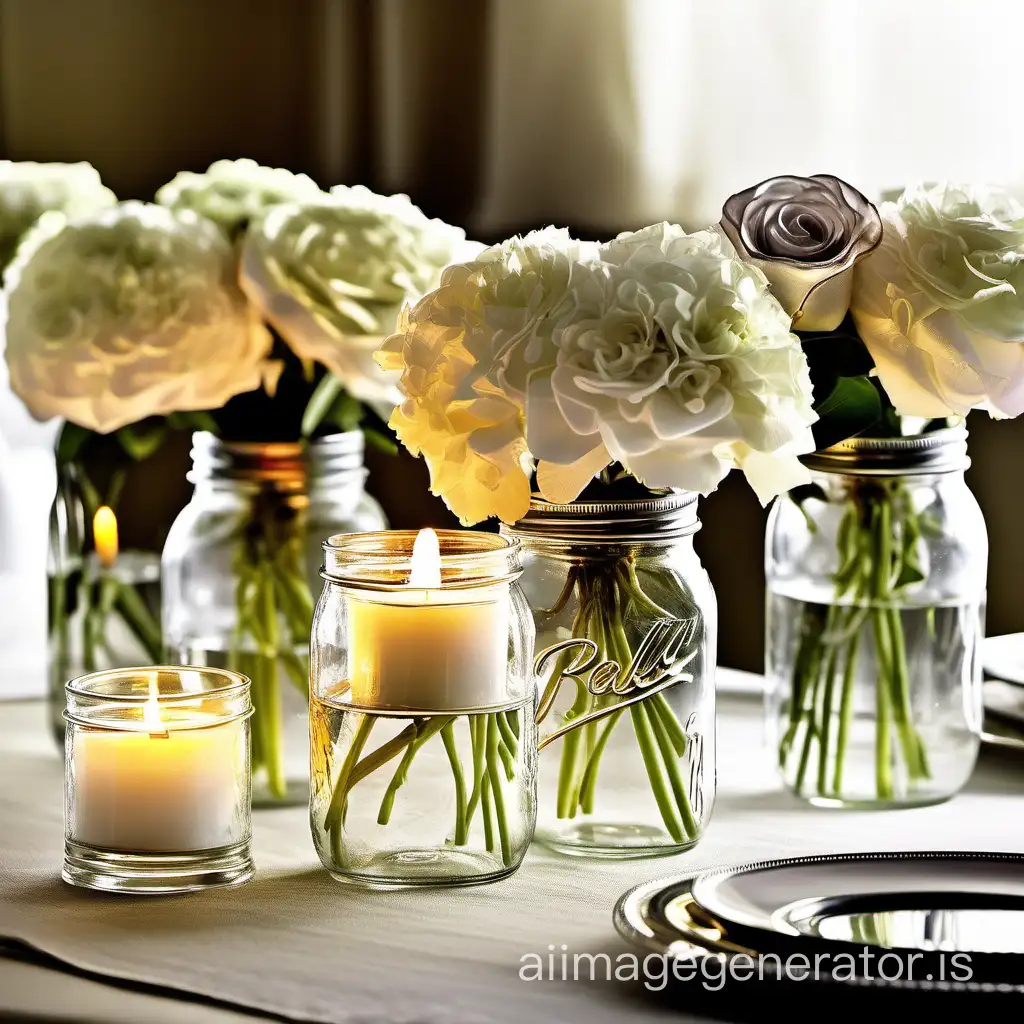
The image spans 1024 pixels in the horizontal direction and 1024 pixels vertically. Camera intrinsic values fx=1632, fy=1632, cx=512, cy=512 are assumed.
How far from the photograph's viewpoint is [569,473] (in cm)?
80

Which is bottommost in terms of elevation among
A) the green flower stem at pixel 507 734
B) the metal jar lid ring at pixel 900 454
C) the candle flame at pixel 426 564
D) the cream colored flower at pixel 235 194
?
the green flower stem at pixel 507 734

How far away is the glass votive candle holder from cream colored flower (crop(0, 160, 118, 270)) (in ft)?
1.53

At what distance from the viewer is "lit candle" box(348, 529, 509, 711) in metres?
0.83

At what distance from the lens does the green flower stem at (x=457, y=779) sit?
84cm

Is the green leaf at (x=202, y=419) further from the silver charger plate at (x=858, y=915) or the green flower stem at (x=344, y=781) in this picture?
the silver charger plate at (x=858, y=915)

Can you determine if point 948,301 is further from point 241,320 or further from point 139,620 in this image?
point 139,620

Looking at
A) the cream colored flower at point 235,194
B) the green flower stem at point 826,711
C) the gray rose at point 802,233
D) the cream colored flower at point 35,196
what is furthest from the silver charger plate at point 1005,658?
the cream colored flower at point 35,196

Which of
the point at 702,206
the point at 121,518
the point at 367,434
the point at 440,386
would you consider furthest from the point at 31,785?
the point at 702,206

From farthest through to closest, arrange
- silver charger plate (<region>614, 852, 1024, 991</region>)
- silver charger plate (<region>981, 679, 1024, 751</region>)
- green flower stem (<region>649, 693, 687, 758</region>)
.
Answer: silver charger plate (<region>981, 679, 1024, 751</region>), green flower stem (<region>649, 693, 687, 758</region>), silver charger plate (<region>614, 852, 1024, 991</region>)

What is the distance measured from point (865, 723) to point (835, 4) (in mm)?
802

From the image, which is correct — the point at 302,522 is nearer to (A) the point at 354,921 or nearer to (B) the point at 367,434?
(B) the point at 367,434

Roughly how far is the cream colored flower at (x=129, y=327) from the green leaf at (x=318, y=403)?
0.05 meters

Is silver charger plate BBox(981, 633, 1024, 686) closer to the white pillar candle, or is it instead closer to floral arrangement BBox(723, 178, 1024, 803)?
floral arrangement BBox(723, 178, 1024, 803)

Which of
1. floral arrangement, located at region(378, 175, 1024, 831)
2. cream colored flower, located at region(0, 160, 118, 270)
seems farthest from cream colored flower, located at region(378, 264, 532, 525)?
cream colored flower, located at region(0, 160, 118, 270)
